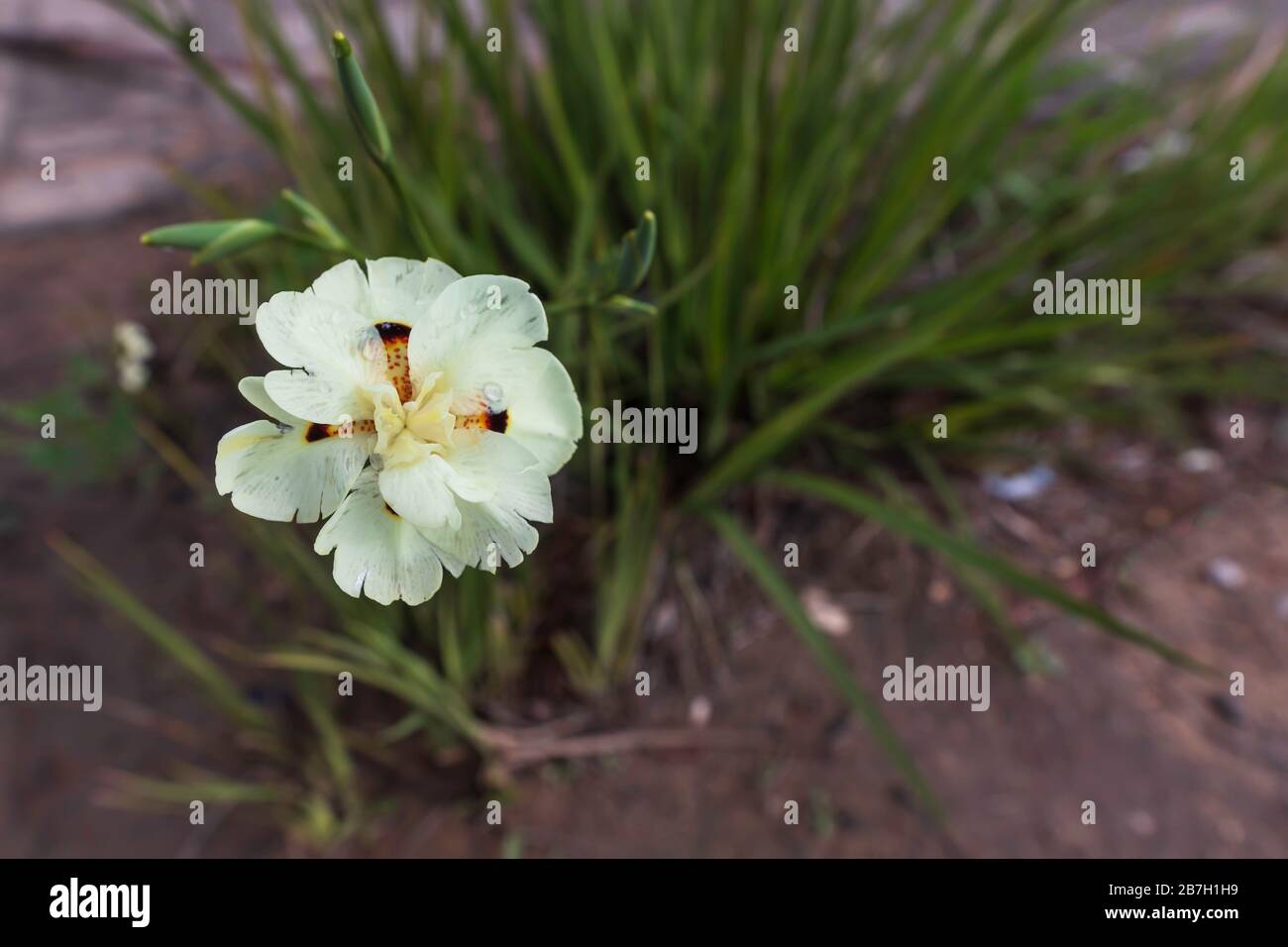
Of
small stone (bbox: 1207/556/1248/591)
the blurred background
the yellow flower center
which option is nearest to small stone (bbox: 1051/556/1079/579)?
the blurred background

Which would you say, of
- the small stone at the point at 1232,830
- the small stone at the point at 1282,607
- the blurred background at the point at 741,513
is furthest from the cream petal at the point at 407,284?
the small stone at the point at 1282,607

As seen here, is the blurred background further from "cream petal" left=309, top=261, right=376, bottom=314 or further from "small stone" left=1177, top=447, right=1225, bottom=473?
"cream petal" left=309, top=261, right=376, bottom=314

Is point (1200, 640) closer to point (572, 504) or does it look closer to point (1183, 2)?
point (572, 504)

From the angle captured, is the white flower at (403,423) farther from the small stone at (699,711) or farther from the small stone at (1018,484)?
the small stone at (1018,484)

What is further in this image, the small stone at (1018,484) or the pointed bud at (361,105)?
the small stone at (1018,484)

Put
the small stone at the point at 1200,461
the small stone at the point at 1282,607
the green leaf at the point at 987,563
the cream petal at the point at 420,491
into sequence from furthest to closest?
the small stone at the point at 1200,461 < the small stone at the point at 1282,607 < the green leaf at the point at 987,563 < the cream petal at the point at 420,491

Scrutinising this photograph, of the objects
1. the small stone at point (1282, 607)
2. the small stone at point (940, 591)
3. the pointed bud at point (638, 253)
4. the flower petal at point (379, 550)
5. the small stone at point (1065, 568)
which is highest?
the pointed bud at point (638, 253)

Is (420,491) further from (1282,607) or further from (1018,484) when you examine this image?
(1282,607)
